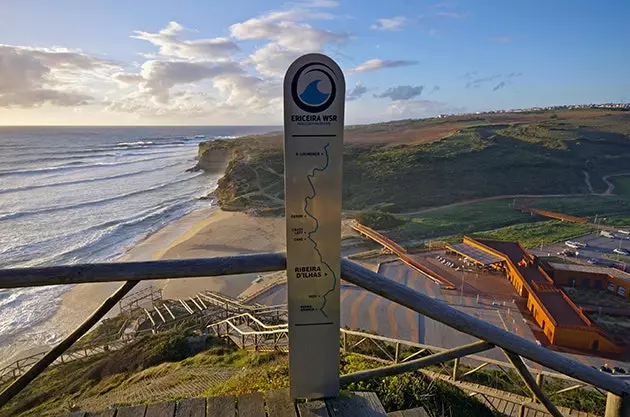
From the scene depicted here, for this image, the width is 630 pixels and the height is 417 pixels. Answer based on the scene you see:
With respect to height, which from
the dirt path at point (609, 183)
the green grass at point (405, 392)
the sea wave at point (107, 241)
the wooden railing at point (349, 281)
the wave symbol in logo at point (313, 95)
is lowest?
the sea wave at point (107, 241)

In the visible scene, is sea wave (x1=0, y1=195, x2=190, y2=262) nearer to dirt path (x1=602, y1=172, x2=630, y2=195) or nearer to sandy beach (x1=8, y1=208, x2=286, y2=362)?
sandy beach (x1=8, y1=208, x2=286, y2=362)

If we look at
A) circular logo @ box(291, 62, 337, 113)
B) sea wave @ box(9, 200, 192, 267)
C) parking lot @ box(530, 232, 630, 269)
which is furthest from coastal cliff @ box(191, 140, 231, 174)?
circular logo @ box(291, 62, 337, 113)

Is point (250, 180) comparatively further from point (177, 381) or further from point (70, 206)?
point (177, 381)

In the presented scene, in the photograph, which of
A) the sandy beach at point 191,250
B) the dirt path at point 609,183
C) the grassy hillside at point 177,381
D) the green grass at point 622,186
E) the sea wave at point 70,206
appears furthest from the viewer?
the dirt path at point 609,183

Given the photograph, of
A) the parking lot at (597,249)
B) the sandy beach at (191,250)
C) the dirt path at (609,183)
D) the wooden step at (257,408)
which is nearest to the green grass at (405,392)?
the wooden step at (257,408)

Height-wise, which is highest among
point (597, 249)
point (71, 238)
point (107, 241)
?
point (71, 238)

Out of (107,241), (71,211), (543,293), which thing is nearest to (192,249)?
(107,241)

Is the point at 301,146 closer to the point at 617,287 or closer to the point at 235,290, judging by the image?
the point at 235,290

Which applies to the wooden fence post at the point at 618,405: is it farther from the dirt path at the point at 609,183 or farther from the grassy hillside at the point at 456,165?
the dirt path at the point at 609,183
